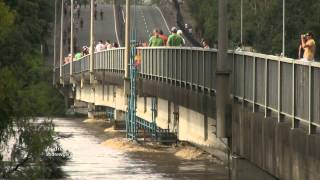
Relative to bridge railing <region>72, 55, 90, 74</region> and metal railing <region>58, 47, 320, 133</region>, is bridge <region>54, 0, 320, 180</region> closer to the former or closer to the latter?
metal railing <region>58, 47, 320, 133</region>

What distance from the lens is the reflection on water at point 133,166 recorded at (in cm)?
3578

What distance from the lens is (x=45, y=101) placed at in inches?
674

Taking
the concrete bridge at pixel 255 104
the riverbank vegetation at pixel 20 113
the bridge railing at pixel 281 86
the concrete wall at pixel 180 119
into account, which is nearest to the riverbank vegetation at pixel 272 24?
the concrete wall at pixel 180 119

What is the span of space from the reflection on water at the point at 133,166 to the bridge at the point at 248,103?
892 millimetres

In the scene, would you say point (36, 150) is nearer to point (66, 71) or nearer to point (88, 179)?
point (88, 179)

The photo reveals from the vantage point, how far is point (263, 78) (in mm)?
22875

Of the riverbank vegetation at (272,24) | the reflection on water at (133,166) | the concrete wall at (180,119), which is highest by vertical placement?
the riverbank vegetation at (272,24)

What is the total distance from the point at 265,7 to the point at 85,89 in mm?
29690

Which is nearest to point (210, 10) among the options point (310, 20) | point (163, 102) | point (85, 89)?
point (310, 20)

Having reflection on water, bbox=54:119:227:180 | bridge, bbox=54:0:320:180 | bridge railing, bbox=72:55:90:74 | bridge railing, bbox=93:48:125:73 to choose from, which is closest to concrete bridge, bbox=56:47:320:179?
bridge, bbox=54:0:320:180

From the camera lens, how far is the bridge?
18.2 meters

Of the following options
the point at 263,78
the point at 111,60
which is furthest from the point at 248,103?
the point at 111,60

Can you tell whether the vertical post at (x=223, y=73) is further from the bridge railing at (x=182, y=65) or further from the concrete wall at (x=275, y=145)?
the bridge railing at (x=182, y=65)

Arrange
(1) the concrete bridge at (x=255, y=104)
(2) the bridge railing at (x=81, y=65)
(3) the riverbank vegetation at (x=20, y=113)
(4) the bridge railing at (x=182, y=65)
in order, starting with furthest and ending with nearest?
1. (2) the bridge railing at (x=81, y=65)
2. (4) the bridge railing at (x=182, y=65)
3. (1) the concrete bridge at (x=255, y=104)
4. (3) the riverbank vegetation at (x=20, y=113)
